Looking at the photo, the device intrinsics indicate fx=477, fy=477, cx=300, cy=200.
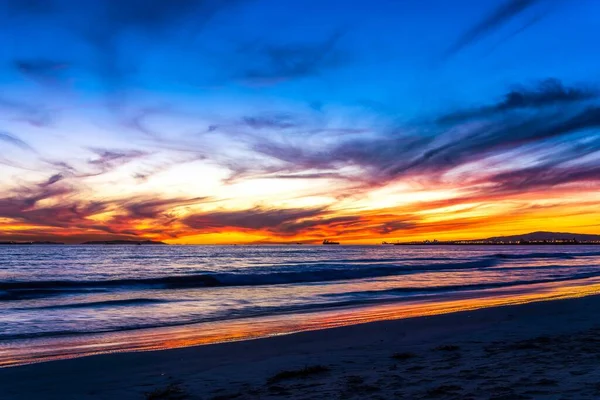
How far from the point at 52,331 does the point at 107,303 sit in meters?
7.95

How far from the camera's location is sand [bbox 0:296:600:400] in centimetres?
631

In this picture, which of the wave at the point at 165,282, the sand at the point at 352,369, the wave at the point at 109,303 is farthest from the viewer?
the wave at the point at 165,282

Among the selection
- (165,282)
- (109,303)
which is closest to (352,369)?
(109,303)

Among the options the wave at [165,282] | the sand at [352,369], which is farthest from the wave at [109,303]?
the sand at [352,369]

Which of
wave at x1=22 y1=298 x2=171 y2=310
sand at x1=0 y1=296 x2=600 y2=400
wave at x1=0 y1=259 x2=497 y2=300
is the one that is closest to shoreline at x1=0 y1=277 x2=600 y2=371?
sand at x1=0 y1=296 x2=600 y2=400

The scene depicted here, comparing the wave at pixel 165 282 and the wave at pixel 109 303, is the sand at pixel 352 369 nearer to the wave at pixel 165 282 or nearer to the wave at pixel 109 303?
the wave at pixel 109 303

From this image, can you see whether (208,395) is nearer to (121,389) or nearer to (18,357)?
(121,389)

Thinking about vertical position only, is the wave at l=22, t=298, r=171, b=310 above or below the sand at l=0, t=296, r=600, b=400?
above

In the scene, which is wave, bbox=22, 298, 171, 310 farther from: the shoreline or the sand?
the sand

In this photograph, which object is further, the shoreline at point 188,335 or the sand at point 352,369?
the shoreline at point 188,335

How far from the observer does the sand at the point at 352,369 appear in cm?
631

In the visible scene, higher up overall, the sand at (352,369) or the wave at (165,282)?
the wave at (165,282)

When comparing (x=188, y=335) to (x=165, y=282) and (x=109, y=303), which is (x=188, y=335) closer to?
(x=109, y=303)

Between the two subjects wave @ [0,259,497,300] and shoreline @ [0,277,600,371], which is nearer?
shoreline @ [0,277,600,371]
